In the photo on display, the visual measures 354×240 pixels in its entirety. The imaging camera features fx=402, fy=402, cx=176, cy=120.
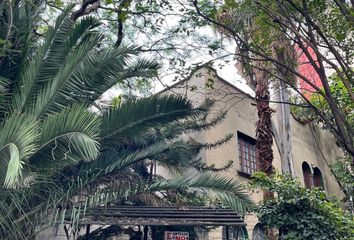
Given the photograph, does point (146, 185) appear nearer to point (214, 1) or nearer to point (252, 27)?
point (214, 1)

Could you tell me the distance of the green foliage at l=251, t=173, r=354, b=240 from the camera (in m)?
8.60

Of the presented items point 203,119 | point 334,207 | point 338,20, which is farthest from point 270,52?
point 334,207

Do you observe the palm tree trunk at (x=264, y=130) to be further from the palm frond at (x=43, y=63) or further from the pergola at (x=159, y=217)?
the palm frond at (x=43, y=63)

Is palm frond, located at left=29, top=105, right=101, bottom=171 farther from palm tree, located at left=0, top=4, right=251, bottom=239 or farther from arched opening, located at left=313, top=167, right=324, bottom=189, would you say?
arched opening, located at left=313, top=167, right=324, bottom=189

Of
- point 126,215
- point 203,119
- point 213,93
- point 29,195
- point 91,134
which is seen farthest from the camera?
point 213,93

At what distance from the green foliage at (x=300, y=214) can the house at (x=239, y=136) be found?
2229 mm

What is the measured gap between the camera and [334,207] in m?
9.01

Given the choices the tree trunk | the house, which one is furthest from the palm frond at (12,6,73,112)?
the tree trunk

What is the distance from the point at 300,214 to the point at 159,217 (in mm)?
3670

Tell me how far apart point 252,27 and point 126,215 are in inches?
201

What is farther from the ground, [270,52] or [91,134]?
[270,52]

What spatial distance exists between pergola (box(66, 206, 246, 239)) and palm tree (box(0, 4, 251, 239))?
0.27 meters

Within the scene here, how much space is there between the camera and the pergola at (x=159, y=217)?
641 centimetres

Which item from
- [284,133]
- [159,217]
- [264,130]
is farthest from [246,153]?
[159,217]
